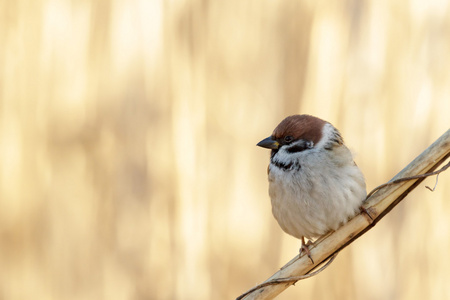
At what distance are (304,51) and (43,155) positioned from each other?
0.96m

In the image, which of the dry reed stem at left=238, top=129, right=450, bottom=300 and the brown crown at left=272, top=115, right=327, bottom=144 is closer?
the dry reed stem at left=238, top=129, right=450, bottom=300

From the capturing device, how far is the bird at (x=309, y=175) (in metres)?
1.70

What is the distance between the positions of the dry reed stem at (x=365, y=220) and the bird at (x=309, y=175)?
0.71 ft

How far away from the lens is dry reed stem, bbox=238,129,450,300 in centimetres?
128

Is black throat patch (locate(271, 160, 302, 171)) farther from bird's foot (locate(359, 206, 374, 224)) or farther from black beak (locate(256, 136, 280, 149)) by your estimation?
bird's foot (locate(359, 206, 374, 224))

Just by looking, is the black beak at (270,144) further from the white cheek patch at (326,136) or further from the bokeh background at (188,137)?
the bokeh background at (188,137)

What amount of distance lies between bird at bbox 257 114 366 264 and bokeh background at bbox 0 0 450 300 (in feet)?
2.12

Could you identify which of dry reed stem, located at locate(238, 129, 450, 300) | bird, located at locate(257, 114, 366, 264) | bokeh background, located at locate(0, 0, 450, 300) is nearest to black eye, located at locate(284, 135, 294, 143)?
bird, located at locate(257, 114, 366, 264)

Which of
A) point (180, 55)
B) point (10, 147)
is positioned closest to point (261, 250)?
point (180, 55)

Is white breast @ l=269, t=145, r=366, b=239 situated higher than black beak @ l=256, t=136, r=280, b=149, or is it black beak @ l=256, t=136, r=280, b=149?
black beak @ l=256, t=136, r=280, b=149

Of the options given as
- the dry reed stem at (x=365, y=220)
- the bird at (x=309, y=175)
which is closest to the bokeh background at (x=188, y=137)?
the bird at (x=309, y=175)

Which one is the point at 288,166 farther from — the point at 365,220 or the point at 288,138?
the point at 365,220

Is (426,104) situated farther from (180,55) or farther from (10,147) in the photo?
(10,147)

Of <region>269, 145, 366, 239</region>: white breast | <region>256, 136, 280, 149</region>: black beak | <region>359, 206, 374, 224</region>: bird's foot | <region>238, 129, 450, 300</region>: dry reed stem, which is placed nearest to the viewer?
<region>238, 129, 450, 300</region>: dry reed stem
